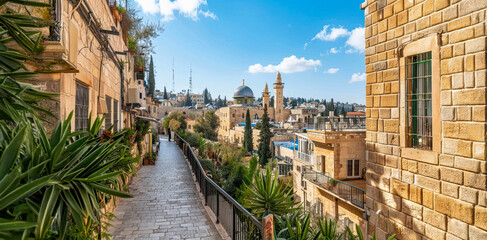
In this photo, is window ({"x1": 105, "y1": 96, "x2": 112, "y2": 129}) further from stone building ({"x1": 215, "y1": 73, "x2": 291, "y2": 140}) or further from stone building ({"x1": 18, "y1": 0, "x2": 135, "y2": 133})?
stone building ({"x1": 215, "y1": 73, "x2": 291, "y2": 140})

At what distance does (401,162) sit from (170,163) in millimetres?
11177

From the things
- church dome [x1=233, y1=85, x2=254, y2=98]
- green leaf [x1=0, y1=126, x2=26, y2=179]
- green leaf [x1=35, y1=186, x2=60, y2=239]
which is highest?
church dome [x1=233, y1=85, x2=254, y2=98]

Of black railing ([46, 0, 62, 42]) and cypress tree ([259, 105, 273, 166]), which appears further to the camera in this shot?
cypress tree ([259, 105, 273, 166])

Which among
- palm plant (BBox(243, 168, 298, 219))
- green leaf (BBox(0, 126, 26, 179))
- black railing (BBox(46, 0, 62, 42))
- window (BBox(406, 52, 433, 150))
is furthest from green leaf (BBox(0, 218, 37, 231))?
window (BBox(406, 52, 433, 150))

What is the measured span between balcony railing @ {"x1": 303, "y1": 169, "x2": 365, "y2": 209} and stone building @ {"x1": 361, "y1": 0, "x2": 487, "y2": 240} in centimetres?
660

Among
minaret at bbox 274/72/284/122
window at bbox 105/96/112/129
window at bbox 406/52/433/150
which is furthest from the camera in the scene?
minaret at bbox 274/72/284/122

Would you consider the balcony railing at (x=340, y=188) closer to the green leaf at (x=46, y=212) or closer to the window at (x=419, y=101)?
the window at (x=419, y=101)

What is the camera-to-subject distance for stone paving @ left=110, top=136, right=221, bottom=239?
4.96 meters

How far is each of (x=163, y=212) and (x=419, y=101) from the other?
19.3ft

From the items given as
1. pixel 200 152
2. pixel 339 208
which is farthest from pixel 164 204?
pixel 200 152

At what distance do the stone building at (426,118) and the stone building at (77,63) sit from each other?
184 inches

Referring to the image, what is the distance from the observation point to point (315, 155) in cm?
1529

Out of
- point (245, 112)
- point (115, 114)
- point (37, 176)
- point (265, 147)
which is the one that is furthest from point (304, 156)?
point (245, 112)

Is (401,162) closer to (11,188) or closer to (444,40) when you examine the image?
(444,40)
